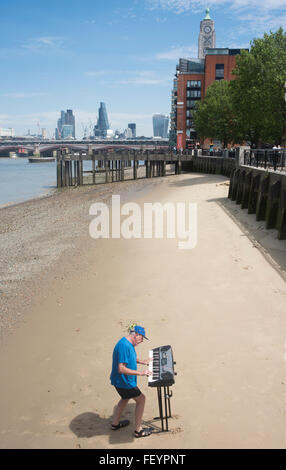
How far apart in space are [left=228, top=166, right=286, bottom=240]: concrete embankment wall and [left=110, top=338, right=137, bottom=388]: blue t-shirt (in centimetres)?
1021

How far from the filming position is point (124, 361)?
5086 millimetres

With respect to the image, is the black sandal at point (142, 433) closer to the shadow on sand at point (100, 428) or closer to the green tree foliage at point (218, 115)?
the shadow on sand at point (100, 428)

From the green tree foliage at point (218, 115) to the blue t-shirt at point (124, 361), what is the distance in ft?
200

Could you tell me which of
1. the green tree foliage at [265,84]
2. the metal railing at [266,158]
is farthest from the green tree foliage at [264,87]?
→ the metal railing at [266,158]

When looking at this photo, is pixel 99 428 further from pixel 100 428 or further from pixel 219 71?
pixel 219 71

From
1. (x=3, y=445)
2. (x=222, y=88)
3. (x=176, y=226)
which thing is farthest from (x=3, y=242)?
(x=222, y=88)

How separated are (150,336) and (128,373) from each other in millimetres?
3002

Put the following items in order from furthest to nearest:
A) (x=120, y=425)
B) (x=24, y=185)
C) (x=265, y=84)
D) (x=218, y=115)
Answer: (x=218, y=115), (x=24, y=185), (x=265, y=84), (x=120, y=425)

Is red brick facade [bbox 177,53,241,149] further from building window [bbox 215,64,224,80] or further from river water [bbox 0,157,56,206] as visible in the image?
river water [bbox 0,157,56,206]

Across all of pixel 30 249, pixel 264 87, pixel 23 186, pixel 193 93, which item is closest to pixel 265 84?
pixel 264 87

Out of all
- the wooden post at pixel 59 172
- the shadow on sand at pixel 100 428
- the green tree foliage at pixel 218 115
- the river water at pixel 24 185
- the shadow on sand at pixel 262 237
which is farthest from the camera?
the green tree foliage at pixel 218 115

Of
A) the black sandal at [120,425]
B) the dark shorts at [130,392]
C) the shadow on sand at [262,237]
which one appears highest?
the shadow on sand at [262,237]

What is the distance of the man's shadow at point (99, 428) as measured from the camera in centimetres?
542
